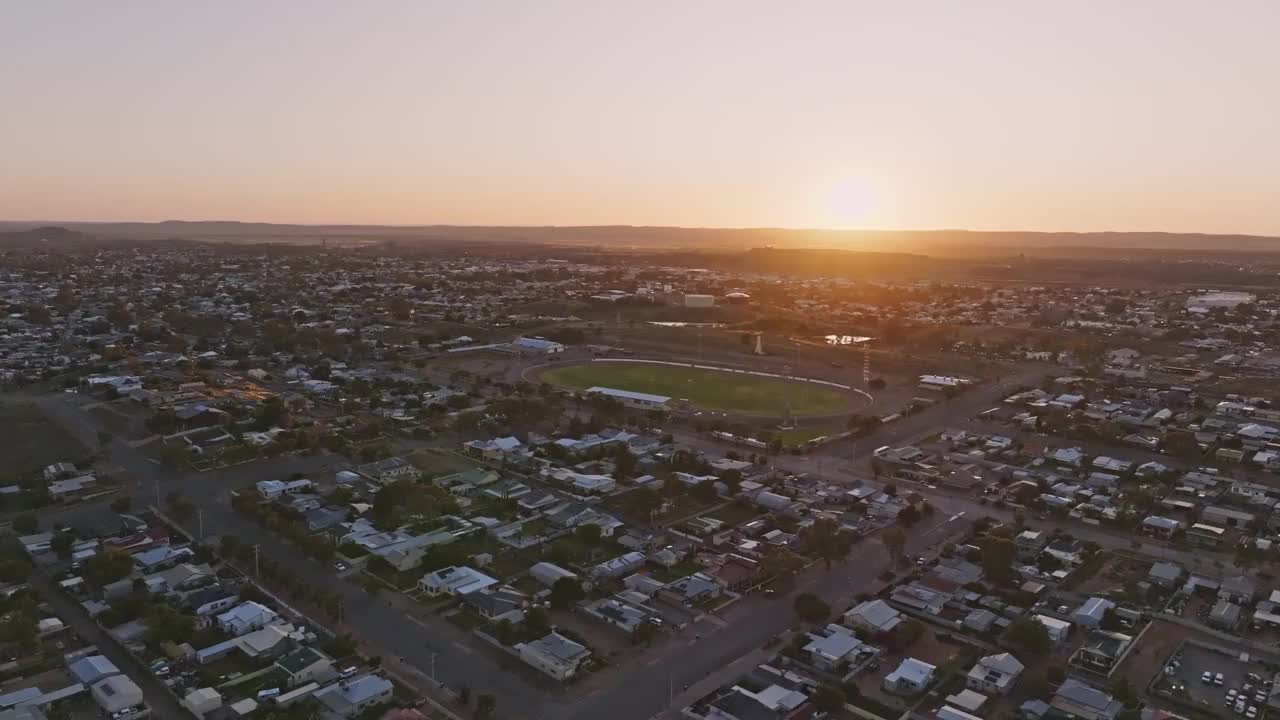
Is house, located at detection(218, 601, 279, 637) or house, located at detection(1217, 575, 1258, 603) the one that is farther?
house, located at detection(1217, 575, 1258, 603)

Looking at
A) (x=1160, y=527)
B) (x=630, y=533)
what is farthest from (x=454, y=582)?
(x=1160, y=527)

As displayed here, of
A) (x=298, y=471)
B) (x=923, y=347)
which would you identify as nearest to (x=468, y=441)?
(x=298, y=471)

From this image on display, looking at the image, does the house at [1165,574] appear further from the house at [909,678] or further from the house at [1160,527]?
the house at [909,678]

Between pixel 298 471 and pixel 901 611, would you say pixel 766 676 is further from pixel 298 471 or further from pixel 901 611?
pixel 298 471

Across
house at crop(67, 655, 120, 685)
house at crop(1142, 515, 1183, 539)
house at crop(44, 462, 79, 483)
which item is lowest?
house at crop(67, 655, 120, 685)

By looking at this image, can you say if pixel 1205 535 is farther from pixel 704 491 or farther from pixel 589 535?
pixel 589 535

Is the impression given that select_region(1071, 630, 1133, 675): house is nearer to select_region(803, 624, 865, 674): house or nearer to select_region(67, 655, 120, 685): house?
select_region(803, 624, 865, 674): house

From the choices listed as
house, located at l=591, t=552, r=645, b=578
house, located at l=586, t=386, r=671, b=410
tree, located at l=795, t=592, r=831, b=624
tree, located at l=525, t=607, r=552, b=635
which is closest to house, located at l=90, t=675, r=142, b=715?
tree, located at l=525, t=607, r=552, b=635

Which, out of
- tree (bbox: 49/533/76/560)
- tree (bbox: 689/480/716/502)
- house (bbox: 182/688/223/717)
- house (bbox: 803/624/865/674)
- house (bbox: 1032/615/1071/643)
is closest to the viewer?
house (bbox: 182/688/223/717)
